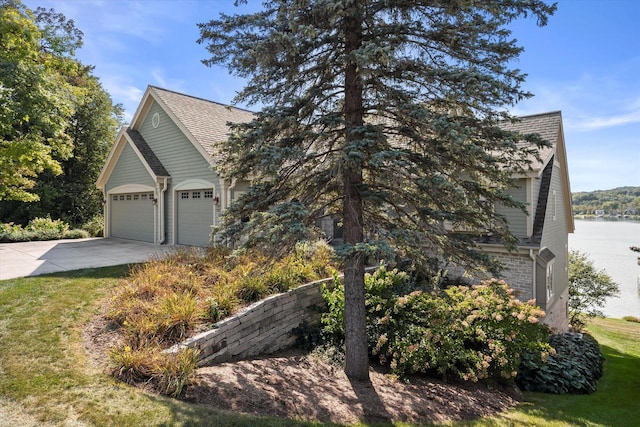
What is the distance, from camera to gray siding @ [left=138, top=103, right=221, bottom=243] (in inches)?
530

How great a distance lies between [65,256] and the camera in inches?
450

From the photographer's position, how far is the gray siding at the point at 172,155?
1346cm

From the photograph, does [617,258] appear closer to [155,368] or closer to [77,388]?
[155,368]

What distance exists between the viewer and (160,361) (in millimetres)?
4461

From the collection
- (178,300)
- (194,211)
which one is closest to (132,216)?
(194,211)

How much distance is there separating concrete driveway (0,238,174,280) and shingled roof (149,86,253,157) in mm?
4537

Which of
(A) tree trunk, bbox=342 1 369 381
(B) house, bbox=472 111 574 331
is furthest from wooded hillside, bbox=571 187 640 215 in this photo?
(A) tree trunk, bbox=342 1 369 381

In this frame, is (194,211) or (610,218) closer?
(194,211)

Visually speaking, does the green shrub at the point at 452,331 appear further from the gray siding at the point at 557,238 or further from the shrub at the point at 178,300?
the gray siding at the point at 557,238

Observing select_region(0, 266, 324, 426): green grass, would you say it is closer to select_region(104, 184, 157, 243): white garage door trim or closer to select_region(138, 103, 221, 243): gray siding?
select_region(138, 103, 221, 243): gray siding

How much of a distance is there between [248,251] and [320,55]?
325cm

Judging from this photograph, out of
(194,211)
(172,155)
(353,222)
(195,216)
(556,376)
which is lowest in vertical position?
(556,376)

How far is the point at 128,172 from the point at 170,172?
132 inches

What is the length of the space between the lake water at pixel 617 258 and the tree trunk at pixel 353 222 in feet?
74.7
